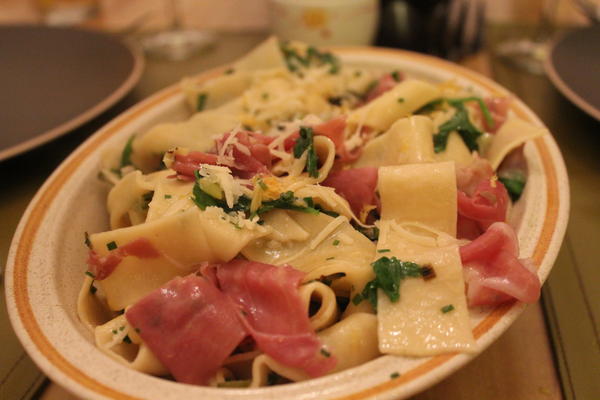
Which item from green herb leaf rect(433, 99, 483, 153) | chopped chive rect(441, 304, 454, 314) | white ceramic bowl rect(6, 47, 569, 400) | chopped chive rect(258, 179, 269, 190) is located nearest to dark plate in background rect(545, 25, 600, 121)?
white ceramic bowl rect(6, 47, 569, 400)

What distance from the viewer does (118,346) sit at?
1.18m

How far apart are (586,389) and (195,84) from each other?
1.65 metres

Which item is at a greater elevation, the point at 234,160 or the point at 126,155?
the point at 234,160

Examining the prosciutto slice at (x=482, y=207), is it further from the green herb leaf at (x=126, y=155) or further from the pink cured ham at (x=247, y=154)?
the green herb leaf at (x=126, y=155)

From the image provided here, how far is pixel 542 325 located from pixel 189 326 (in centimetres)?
90

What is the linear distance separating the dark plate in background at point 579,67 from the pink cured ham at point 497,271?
90cm

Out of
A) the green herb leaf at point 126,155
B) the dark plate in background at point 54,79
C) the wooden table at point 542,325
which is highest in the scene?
the dark plate in background at point 54,79

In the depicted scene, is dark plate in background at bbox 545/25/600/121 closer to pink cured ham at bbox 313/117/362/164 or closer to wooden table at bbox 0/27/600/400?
wooden table at bbox 0/27/600/400

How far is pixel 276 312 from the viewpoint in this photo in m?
1.15

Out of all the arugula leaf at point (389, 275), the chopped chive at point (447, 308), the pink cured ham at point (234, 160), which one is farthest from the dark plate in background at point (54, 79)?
the chopped chive at point (447, 308)

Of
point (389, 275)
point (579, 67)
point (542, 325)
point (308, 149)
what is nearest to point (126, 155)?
point (308, 149)

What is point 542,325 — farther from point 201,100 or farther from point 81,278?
point 201,100

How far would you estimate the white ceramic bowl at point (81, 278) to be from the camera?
962mm

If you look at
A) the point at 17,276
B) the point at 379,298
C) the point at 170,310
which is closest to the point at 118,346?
the point at 170,310
